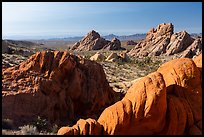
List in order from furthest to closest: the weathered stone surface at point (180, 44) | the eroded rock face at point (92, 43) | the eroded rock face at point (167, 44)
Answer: the eroded rock face at point (92, 43) < the weathered stone surface at point (180, 44) < the eroded rock face at point (167, 44)

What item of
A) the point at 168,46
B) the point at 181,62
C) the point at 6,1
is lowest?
the point at 168,46

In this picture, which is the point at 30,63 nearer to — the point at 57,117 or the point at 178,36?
the point at 57,117

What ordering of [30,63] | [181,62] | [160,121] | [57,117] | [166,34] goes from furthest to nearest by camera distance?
[166,34], [30,63], [57,117], [181,62], [160,121]

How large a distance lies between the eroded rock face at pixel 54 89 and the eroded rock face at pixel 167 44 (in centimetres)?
4572

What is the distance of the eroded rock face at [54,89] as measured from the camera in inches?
587

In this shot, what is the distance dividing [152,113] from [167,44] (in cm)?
6401

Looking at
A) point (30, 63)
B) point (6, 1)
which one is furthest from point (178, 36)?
point (6, 1)

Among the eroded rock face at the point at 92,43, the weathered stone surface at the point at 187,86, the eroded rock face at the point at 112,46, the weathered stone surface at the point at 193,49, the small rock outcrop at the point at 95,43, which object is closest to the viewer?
the weathered stone surface at the point at 187,86

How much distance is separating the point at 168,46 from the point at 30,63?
191ft

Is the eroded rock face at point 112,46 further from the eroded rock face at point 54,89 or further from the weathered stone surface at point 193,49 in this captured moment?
the eroded rock face at point 54,89

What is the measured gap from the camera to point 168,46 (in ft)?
237

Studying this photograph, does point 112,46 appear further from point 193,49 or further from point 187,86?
point 187,86

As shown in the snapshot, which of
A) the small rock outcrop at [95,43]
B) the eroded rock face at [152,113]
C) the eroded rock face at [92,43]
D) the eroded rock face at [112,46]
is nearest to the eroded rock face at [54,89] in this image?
the eroded rock face at [152,113]

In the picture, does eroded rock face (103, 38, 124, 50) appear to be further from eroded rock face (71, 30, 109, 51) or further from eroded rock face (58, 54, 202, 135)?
eroded rock face (58, 54, 202, 135)
